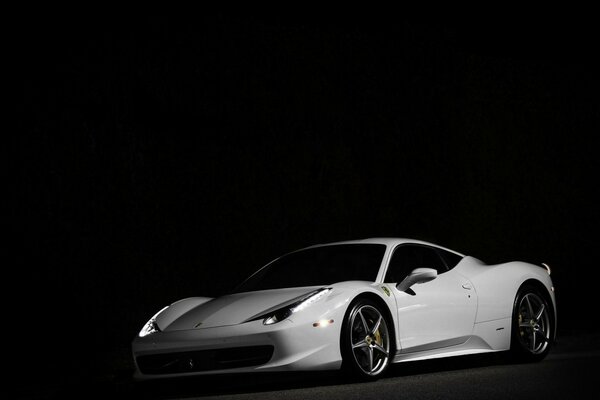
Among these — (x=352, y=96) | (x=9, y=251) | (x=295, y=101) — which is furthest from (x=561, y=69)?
(x=9, y=251)

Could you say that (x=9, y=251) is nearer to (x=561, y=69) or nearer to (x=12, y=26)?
(x=12, y=26)

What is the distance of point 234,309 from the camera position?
8.23 meters

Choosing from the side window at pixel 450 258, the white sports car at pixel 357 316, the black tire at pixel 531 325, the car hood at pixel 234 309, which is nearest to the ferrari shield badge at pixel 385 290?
the white sports car at pixel 357 316

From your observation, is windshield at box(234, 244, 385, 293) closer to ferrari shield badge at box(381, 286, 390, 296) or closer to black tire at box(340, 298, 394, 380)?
ferrari shield badge at box(381, 286, 390, 296)

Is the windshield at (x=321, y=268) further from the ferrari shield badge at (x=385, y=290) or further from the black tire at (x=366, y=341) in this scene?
the black tire at (x=366, y=341)

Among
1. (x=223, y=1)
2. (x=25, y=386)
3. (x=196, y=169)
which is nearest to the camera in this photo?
(x=25, y=386)

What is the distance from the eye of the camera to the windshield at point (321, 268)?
29.0 feet

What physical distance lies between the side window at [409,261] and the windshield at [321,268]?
0.15 m

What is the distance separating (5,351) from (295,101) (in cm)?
526

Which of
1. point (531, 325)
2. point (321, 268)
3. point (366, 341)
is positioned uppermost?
point (321, 268)

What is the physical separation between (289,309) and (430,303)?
1.56 meters

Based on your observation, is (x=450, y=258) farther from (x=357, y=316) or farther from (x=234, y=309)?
(x=234, y=309)

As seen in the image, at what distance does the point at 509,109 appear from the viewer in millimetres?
16266

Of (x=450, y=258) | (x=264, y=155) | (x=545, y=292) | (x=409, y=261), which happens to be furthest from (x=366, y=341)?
(x=264, y=155)
